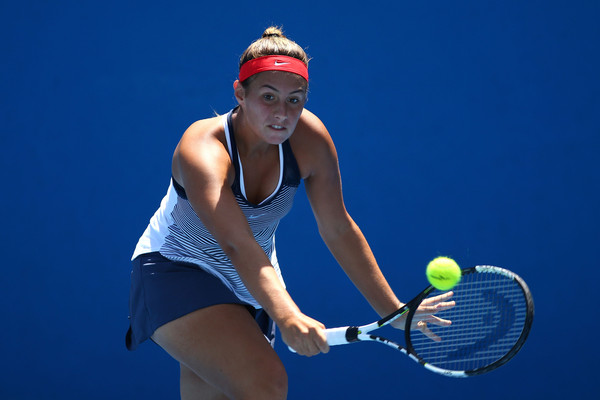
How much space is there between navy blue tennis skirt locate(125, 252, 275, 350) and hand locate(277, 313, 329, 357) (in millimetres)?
281

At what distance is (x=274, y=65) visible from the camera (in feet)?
5.33

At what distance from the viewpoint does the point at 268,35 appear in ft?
5.86

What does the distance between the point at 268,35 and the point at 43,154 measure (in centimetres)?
182

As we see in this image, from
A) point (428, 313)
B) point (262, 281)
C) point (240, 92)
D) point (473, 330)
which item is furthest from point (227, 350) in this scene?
point (473, 330)

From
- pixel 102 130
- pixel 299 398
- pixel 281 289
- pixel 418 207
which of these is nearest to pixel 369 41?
pixel 418 207

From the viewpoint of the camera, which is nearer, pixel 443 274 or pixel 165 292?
pixel 443 274

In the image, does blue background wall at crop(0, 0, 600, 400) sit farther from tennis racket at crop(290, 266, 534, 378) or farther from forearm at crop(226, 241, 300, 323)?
forearm at crop(226, 241, 300, 323)

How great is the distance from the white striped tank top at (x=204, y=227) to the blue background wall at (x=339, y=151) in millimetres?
1406

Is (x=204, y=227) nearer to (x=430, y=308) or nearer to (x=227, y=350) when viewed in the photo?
(x=227, y=350)

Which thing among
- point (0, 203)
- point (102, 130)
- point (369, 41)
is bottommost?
point (0, 203)

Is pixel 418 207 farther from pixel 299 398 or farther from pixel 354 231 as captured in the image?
pixel 354 231

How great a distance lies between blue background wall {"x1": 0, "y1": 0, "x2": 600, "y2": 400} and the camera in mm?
3188

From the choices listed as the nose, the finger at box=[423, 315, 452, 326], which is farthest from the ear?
the finger at box=[423, 315, 452, 326]

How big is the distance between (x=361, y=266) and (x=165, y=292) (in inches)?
20.7
